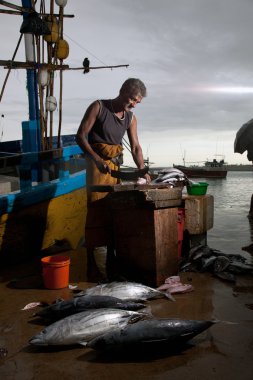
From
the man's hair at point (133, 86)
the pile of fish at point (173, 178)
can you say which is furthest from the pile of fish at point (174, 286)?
the man's hair at point (133, 86)

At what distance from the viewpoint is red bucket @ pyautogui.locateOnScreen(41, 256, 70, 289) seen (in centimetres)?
437

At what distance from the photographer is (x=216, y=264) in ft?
16.6

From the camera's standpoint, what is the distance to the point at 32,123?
7.47 meters

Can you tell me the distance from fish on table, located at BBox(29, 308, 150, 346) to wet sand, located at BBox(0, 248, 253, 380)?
0.29 ft

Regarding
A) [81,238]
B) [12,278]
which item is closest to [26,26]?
[81,238]

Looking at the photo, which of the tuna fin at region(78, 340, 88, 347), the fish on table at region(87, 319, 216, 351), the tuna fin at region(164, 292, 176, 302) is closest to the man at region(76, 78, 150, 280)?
the tuna fin at region(164, 292, 176, 302)

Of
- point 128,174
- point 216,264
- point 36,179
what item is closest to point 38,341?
point 128,174

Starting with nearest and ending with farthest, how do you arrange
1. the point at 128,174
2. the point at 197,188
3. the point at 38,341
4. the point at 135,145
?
the point at 38,341 → the point at 128,174 → the point at 135,145 → the point at 197,188

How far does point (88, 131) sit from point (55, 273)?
2044 mm

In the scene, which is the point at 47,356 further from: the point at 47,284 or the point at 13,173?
the point at 13,173

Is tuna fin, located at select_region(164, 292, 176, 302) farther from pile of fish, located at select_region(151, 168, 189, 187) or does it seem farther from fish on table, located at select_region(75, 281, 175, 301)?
pile of fish, located at select_region(151, 168, 189, 187)

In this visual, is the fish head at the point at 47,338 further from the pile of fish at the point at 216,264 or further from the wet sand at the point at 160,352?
the pile of fish at the point at 216,264

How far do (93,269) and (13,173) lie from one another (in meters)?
6.54

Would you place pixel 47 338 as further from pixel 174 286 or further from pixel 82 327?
pixel 174 286
